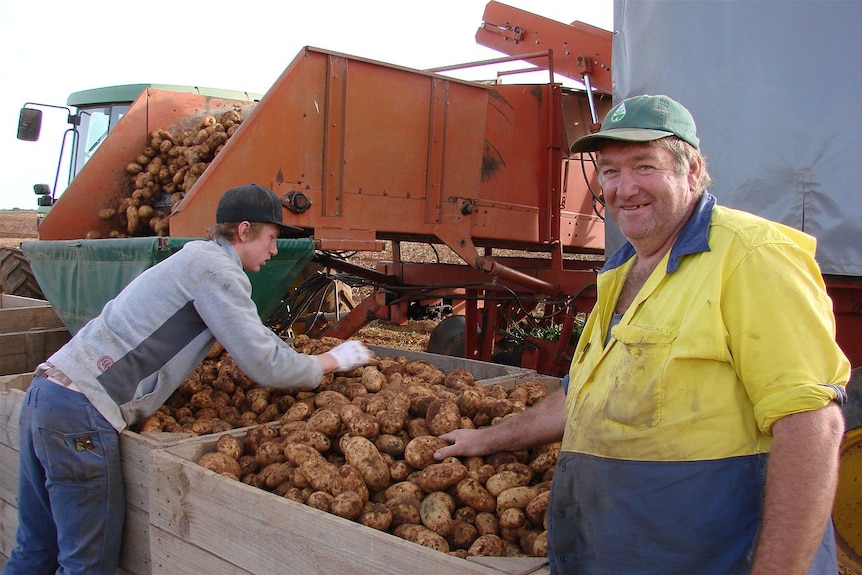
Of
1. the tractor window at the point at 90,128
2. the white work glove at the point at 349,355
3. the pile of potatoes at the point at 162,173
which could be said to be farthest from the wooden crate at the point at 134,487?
the tractor window at the point at 90,128

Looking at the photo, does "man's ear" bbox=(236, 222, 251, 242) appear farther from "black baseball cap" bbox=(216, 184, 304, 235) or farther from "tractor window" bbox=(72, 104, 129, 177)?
"tractor window" bbox=(72, 104, 129, 177)

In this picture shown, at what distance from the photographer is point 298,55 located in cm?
493

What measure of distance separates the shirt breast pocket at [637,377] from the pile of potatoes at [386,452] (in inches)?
26.4

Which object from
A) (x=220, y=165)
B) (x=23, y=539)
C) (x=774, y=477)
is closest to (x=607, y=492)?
(x=774, y=477)

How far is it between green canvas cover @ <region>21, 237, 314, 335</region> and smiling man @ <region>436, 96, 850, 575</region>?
293 cm

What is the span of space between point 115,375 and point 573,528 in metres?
2.00

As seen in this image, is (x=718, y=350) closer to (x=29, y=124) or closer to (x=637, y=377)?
(x=637, y=377)

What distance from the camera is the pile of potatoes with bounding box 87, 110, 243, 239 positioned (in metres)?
6.19

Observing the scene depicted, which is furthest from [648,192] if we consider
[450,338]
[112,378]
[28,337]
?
[450,338]

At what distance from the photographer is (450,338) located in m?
7.60

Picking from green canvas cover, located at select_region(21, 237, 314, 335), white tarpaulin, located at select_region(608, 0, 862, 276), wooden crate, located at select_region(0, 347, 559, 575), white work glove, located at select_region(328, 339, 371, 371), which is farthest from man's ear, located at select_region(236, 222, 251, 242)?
white tarpaulin, located at select_region(608, 0, 862, 276)

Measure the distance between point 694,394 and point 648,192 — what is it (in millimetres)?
491

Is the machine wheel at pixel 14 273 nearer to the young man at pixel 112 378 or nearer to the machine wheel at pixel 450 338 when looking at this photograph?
the machine wheel at pixel 450 338

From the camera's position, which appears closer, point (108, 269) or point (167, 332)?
point (167, 332)
